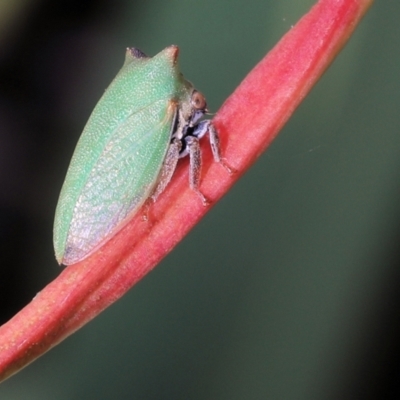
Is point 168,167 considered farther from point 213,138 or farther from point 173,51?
point 173,51

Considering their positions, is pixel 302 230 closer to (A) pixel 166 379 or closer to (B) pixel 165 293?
(B) pixel 165 293

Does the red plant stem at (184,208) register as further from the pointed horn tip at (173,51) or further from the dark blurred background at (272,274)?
the dark blurred background at (272,274)

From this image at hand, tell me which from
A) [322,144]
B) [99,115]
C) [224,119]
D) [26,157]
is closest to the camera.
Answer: [224,119]

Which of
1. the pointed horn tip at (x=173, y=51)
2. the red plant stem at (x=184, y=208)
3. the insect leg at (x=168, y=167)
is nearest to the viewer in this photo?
the red plant stem at (x=184, y=208)

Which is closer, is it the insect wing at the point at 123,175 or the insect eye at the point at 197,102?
the insect wing at the point at 123,175

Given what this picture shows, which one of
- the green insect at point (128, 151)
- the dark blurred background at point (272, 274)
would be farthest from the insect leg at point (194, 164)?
the dark blurred background at point (272, 274)

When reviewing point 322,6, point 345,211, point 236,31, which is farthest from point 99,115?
point 345,211

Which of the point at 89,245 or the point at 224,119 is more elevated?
the point at 224,119
